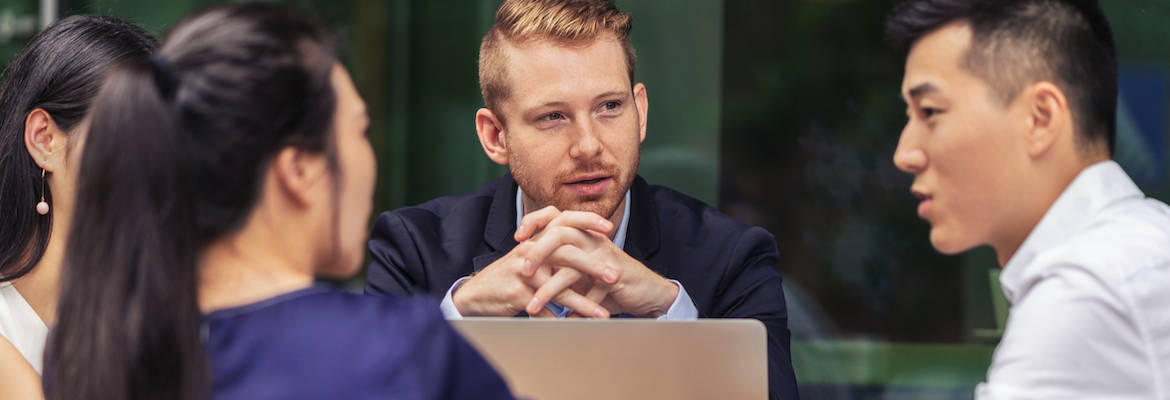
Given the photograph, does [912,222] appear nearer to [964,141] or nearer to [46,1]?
[964,141]

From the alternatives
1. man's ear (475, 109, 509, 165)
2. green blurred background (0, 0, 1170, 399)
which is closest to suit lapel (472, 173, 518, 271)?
man's ear (475, 109, 509, 165)

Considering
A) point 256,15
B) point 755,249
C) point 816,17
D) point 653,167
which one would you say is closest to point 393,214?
point 755,249

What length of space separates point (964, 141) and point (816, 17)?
104 inches

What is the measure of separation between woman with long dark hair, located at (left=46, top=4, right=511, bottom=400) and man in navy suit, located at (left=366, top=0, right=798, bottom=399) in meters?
0.78

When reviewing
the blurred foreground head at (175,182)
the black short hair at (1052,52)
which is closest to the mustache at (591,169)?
the black short hair at (1052,52)

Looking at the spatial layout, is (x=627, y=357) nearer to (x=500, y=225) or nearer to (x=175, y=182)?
(x=175, y=182)

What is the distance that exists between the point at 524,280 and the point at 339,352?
2.81 ft

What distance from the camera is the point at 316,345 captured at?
88 centimetres

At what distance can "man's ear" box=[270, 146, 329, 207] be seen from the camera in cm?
97

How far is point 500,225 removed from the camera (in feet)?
7.27

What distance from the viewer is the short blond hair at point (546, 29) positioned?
2.04 meters

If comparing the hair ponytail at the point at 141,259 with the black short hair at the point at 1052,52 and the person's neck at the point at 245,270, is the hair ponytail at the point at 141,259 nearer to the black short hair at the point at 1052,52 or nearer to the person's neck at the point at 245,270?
the person's neck at the point at 245,270

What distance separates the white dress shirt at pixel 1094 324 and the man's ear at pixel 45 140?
1.83 m

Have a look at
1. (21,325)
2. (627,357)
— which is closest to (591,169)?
(627,357)
